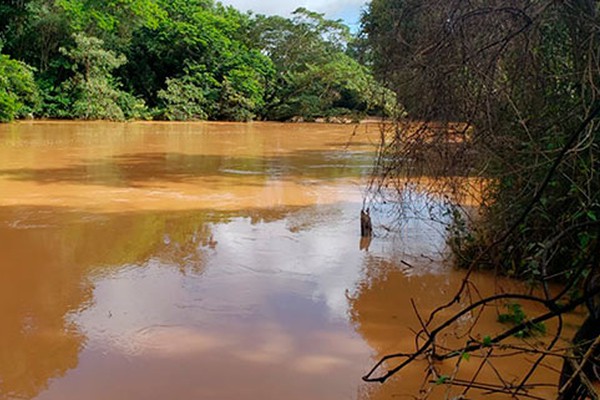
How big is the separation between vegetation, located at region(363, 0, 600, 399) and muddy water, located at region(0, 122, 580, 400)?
2.76 feet

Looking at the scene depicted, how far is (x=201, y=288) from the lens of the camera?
4.79 m

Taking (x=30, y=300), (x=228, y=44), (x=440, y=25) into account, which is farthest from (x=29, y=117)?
(x=440, y=25)

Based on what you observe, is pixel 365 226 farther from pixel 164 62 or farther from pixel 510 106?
pixel 164 62

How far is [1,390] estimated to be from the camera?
3.09 metres

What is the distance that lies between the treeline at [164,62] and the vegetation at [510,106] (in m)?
17.8

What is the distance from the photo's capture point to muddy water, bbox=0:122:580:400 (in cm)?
332

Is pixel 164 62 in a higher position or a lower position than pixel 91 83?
higher

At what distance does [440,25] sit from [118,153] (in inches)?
486

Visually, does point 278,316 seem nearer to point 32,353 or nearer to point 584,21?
point 32,353

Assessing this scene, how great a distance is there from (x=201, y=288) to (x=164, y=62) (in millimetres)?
26729

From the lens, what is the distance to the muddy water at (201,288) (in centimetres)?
332

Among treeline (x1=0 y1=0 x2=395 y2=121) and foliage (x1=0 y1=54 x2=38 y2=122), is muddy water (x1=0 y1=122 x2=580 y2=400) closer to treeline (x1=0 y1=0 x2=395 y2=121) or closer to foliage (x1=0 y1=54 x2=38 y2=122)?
foliage (x1=0 y1=54 x2=38 y2=122)

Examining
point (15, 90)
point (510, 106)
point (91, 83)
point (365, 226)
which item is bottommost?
point (365, 226)

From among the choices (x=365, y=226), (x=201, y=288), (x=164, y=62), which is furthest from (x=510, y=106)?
(x=164, y=62)
